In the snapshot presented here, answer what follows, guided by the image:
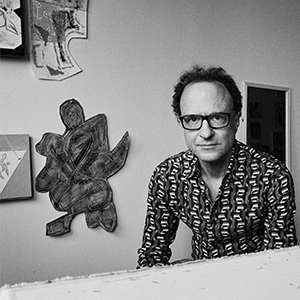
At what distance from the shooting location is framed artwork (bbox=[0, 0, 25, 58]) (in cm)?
153

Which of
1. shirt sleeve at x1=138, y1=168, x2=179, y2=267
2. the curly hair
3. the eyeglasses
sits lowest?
shirt sleeve at x1=138, y1=168, x2=179, y2=267

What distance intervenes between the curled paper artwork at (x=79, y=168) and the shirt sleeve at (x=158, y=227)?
49cm

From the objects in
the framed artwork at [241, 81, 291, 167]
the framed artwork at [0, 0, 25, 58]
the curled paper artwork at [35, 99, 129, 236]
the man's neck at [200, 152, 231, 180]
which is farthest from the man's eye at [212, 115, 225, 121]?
the framed artwork at [241, 81, 291, 167]

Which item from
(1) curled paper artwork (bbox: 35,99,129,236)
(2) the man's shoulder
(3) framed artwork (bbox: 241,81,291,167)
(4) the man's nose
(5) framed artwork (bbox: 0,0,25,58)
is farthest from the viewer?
(3) framed artwork (bbox: 241,81,291,167)

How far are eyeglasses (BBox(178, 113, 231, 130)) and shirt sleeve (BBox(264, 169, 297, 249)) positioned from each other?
0.23 meters

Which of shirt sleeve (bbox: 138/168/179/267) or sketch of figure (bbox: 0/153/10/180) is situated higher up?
sketch of figure (bbox: 0/153/10/180)

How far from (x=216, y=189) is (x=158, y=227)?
0.22m

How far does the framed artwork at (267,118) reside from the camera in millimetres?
2266

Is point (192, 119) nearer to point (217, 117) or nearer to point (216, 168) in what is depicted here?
point (217, 117)

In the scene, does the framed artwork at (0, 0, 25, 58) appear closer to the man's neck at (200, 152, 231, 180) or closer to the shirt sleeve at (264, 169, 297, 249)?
the man's neck at (200, 152, 231, 180)

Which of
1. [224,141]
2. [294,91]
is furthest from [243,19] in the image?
[224,141]

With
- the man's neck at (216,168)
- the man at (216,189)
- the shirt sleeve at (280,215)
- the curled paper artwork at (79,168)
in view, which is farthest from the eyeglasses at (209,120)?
the curled paper artwork at (79,168)

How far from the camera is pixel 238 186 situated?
1.28 meters

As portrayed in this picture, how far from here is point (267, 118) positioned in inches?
92.5
